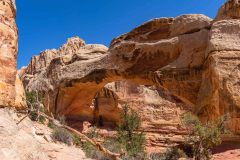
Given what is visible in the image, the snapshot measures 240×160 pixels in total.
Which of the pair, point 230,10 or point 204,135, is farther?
point 230,10

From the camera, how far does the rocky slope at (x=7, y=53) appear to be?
20.5 feet

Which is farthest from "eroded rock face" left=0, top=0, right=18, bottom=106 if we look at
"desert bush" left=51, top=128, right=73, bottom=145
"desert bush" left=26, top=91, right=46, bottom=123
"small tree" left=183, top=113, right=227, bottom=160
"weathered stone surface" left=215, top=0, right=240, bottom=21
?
"weathered stone surface" left=215, top=0, right=240, bottom=21

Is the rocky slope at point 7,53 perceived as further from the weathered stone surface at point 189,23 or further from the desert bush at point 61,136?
the weathered stone surface at point 189,23

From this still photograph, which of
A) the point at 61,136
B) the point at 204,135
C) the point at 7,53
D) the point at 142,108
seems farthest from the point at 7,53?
the point at 142,108

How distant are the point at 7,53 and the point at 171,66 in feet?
35.1

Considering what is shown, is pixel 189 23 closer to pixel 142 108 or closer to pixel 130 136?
pixel 130 136

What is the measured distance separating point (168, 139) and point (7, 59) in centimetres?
1803

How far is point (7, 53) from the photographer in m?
6.43

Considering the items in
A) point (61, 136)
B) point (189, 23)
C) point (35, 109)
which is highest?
point (189, 23)

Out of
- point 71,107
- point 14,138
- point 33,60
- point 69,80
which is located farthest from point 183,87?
point 33,60

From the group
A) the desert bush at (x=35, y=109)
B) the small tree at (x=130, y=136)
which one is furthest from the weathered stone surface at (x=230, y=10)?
the desert bush at (x=35, y=109)

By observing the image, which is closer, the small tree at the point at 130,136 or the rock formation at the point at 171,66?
the rock formation at the point at 171,66

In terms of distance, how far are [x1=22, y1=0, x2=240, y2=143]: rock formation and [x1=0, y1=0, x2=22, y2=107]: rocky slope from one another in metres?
8.63

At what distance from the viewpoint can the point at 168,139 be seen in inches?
912
